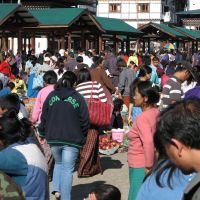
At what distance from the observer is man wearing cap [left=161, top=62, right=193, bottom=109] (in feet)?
26.4

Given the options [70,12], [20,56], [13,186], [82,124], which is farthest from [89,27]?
[13,186]

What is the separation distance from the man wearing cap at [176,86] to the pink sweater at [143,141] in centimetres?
289

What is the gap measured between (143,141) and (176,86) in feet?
10.2

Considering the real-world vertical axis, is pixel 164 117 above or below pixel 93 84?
above

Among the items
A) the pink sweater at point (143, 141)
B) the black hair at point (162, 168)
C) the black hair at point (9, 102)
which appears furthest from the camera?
the black hair at point (9, 102)

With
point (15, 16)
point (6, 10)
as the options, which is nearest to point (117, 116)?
point (6, 10)

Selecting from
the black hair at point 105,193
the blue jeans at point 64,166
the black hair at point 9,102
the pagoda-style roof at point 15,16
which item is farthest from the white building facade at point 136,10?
the black hair at point 105,193

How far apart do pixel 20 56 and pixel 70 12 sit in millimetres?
4063

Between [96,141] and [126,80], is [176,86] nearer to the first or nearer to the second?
[96,141]

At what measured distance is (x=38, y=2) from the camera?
35.8 m

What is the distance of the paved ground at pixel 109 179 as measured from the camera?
25.4ft

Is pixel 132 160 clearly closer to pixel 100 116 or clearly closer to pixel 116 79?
pixel 100 116

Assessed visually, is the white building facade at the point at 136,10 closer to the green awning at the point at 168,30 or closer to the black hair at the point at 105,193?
the green awning at the point at 168,30

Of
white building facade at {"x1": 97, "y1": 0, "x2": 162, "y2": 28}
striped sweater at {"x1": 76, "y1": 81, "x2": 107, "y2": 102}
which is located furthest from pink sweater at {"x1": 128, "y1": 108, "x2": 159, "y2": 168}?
white building facade at {"x1": 97, "y1": 0, "x2": 162, "y2": 28}
